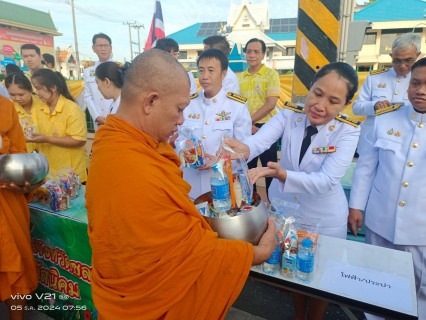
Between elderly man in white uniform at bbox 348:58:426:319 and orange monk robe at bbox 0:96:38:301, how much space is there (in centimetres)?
267

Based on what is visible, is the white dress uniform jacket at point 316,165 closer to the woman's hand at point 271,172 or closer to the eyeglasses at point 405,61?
the woman's hand at point 271,172

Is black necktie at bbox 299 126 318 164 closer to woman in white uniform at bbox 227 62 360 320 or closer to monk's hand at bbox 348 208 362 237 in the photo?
woman in white uniform at bbox 227 62 360 320

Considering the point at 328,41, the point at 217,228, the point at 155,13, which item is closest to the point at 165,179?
the point at 217,228

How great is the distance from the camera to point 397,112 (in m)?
2.14

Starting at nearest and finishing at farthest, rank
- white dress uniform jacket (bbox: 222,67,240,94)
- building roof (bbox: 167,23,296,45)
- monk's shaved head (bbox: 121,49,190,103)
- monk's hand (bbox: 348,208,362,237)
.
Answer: monk's shaved head (bbox: 121,49,190,103), monk's hand (bbox: 348,208,362,237), white dress uniform jacket (bbox: 222,67,240,94), building roof (bbox: 167,23,296,45)

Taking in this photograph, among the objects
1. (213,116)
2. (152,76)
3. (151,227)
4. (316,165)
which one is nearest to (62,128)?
(213,116)

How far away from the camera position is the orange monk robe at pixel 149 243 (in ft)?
3.92

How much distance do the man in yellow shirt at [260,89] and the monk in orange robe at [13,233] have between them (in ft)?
9.79

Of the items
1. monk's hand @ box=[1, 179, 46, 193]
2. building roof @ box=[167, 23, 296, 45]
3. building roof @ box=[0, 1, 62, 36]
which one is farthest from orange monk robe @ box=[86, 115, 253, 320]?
building roof @ box=[0, 1, 62, 36]

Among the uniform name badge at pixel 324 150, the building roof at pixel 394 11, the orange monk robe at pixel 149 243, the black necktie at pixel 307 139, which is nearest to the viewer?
the orange monk robe at pixel 149 243

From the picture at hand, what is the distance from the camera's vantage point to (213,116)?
301 centimetres

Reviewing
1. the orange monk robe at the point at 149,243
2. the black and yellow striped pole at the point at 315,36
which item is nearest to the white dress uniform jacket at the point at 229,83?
the black and yellow striped pole at the point at 315,36

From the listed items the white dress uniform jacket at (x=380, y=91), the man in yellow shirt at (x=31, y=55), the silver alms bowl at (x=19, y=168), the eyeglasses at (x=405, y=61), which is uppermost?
the man in yellow shirt at (x=31, y=55)

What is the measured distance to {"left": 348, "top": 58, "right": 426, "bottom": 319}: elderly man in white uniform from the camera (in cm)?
195
